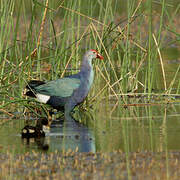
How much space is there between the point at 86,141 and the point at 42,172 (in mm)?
1423

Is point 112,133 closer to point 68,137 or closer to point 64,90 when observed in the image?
point 68,137

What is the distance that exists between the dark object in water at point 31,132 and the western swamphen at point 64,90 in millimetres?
1420

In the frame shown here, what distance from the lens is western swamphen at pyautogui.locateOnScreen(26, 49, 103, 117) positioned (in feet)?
27.2

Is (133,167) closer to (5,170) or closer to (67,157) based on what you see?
(67,157)

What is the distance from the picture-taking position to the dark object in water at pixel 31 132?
22.4 ft

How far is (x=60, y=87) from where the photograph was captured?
8.30 metres

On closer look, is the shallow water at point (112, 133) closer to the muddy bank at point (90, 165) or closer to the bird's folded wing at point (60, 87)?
the muddy bank at point (90, 165)

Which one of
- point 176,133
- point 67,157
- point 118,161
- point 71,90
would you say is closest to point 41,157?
point 67,157

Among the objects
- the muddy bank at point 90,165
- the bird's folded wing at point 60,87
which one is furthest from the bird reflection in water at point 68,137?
the bird's folded wing at point 60,87

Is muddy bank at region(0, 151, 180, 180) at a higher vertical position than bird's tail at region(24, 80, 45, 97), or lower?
lower

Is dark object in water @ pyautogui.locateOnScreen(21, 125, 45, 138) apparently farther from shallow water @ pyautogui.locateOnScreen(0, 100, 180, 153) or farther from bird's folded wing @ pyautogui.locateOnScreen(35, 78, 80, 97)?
bird's folded wing @ pyautogui.locateOnScreen(35, 78, 80, 97)

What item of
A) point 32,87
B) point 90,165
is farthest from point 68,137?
point 32,87

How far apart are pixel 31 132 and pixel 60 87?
1599mm

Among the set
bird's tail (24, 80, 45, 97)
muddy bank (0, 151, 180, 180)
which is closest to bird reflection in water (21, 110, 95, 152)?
muddy bank (0, 151, 180, 180)
